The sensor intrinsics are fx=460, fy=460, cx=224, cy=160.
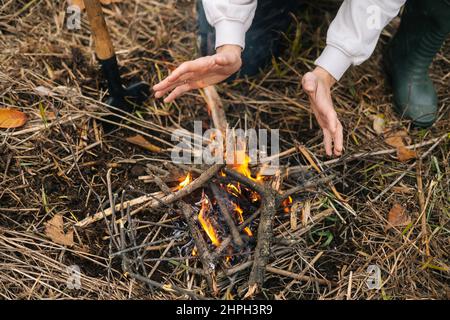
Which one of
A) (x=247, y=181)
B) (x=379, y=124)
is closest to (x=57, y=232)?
(x=247, y=181)

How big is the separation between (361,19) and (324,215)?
842 mm

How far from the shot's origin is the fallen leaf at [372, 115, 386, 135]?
2.34m

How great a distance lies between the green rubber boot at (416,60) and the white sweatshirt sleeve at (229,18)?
3.09ft

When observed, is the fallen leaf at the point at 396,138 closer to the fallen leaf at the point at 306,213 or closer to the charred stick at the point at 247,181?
the fallen leaf at the point at 306,213

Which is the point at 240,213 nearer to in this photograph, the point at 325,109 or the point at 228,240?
the point at 228,240

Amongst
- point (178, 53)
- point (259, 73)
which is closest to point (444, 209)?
point (259, 73)

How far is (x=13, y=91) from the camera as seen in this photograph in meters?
2.22

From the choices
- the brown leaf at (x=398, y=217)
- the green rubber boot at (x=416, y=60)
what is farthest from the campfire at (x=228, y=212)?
the green rubber boot at (x=416, y=60)

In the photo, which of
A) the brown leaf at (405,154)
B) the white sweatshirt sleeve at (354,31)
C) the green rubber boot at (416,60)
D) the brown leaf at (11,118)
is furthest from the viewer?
the green rubber boot at (416,60)

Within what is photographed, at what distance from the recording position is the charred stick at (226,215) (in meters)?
1.78

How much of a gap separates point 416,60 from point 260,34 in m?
0.84

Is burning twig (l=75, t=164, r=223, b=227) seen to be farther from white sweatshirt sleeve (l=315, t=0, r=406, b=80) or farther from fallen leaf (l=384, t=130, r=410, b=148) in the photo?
fallen leaf (l=384, t=130, r=410, b=148)

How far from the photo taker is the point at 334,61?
6.48 feet

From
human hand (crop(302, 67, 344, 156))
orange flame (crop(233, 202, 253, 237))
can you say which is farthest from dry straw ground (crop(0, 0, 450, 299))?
human hand (crop(302, 67, 344, 156))
